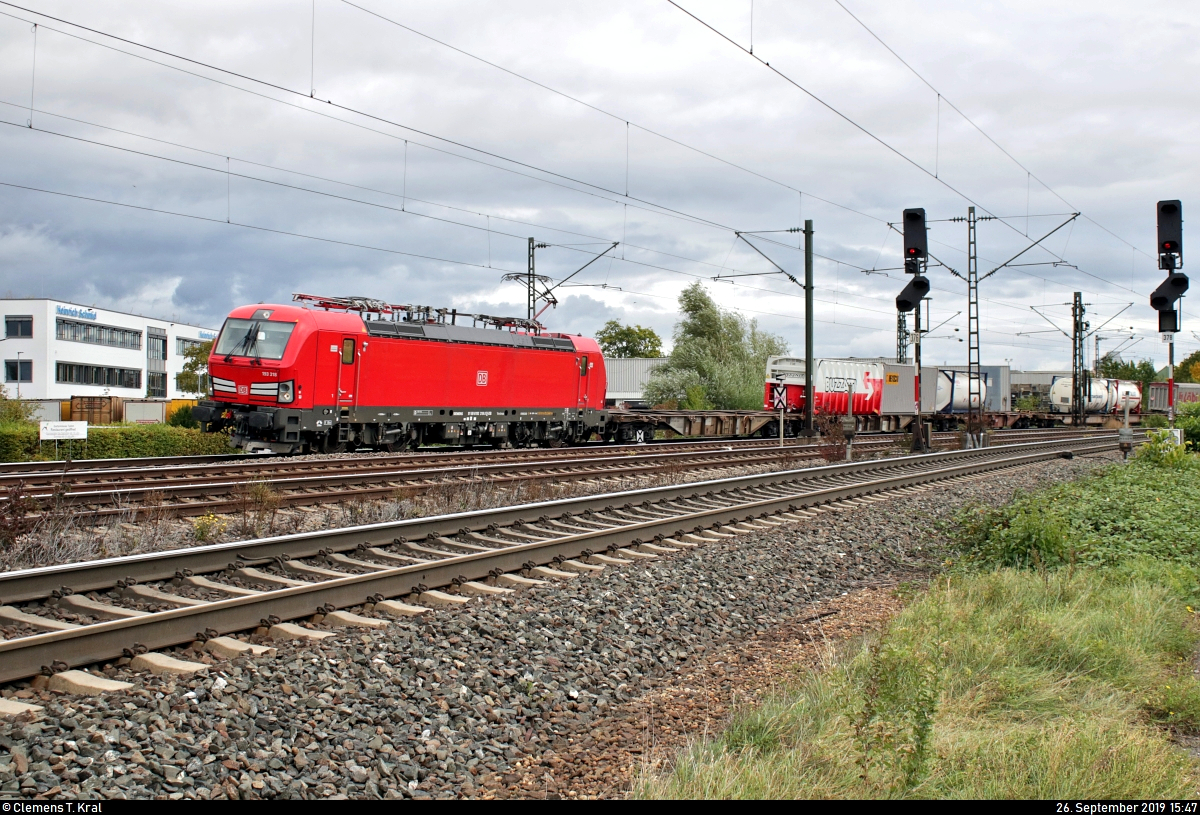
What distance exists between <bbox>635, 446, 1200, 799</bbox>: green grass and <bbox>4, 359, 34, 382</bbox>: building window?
73.5m

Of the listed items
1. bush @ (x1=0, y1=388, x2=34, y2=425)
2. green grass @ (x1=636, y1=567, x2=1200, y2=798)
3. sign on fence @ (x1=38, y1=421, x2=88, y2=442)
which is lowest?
green grass @ (x1=636, y1=567, x2=1200, y2=798)

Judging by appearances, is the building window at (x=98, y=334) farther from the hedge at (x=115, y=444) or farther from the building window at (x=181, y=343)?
the hedge at (x=115, y=444)

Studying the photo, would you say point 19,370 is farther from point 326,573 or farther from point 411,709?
point 411,709

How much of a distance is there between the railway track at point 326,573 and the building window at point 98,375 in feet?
228

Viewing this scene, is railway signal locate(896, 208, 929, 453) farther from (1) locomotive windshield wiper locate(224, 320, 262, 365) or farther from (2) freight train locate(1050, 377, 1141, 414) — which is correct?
(2) freight train locate(1050, 377, 1141, 414)

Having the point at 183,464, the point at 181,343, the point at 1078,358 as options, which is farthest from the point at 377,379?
the point at 181,343

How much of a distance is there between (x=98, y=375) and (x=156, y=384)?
9.76m

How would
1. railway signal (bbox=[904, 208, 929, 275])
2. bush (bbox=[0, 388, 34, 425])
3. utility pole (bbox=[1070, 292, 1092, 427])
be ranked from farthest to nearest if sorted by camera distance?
1. utility pole (bbox=[1070, 292, 1092, 427])
2. bush (bbox=[0, 388, 34, 425])
3. railway signal (bbox=[904, 208, 929, 275])

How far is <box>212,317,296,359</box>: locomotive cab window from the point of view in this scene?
62.3 ft

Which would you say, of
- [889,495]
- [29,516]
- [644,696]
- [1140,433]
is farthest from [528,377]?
[1140,433]

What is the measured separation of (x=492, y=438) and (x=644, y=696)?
19.4 meters

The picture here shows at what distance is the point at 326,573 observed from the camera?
7.43 metres

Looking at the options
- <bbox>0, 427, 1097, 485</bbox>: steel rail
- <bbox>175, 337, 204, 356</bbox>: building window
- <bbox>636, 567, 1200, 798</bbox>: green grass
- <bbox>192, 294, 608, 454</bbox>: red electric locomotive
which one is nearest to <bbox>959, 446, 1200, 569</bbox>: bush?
<bbox>636, 567, 1200, 798</bbox>: green grass

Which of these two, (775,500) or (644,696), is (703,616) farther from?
(775,500)
